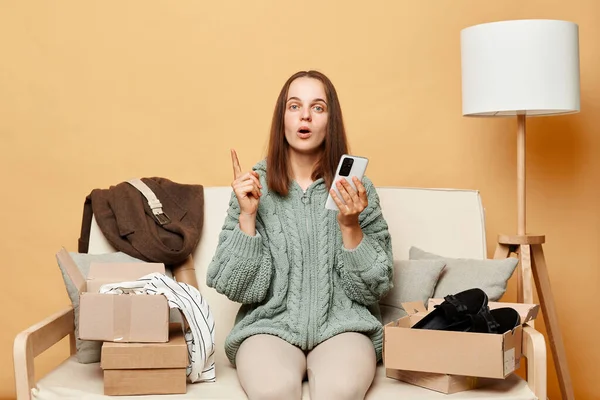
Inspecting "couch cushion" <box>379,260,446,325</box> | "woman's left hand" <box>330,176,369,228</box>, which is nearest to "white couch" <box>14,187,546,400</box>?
"couch cushion" <box>379,260,446,325</box>

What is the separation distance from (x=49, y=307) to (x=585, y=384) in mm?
2165

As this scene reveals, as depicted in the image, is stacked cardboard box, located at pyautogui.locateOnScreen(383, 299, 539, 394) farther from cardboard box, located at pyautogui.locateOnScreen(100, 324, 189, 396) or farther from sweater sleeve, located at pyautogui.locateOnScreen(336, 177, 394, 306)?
cardboard box, located at pyautogui.locateOnScreen(100, 324, 189, 396)

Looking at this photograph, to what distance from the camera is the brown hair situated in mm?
2305

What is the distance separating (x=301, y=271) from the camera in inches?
88.0

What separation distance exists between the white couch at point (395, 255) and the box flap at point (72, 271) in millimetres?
105

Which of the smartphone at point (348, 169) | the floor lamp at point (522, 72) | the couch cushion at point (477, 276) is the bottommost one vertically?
the couch cushion at point (477, 276)

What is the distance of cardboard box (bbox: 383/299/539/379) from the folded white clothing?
1.50 feet

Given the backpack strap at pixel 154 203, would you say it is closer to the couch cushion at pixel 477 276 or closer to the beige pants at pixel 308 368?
the beige pants at pixel 308 368

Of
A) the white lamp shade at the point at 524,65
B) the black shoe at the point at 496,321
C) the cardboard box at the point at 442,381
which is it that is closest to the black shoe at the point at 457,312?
the black shoe at the point at 496,321

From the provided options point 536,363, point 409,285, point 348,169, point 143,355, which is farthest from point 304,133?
point 536,363

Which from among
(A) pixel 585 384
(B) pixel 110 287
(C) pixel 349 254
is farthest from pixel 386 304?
(A) pixel 585 384

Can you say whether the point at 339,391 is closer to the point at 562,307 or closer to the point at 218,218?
the point at 218,218

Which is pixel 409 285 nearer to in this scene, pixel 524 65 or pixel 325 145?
pixel 325 145

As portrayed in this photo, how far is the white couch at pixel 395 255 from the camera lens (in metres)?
1.97
